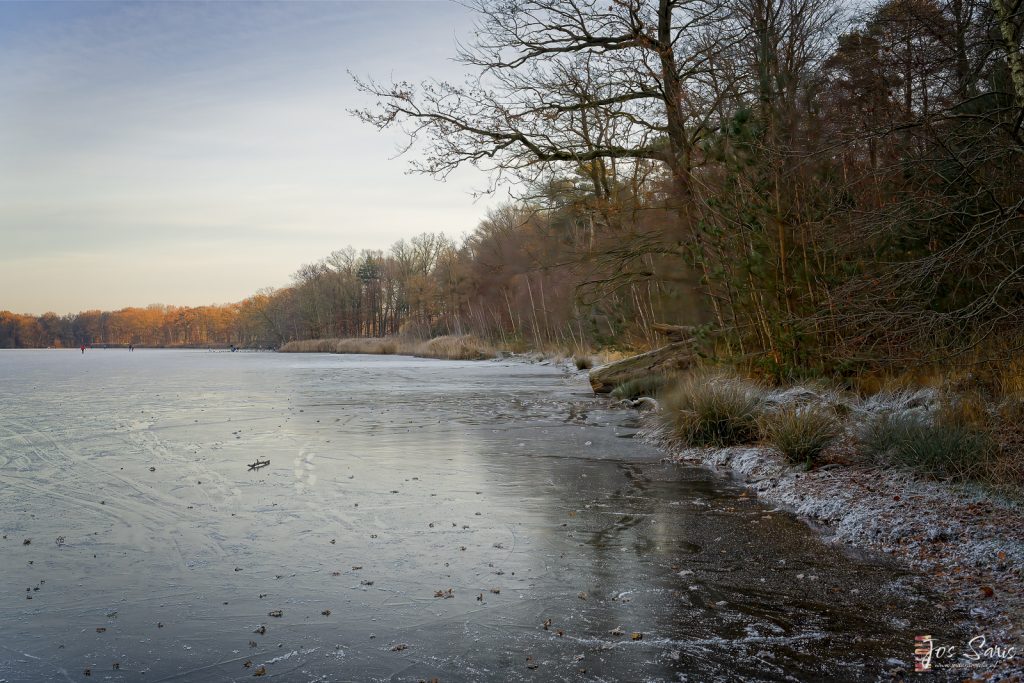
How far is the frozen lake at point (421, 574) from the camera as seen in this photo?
4.11 metres

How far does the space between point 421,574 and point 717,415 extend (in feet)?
20.6

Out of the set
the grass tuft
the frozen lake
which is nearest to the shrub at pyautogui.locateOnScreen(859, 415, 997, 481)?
the frozen lake

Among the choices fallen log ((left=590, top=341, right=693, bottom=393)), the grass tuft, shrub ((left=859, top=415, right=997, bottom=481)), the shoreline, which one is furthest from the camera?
the grass tuft

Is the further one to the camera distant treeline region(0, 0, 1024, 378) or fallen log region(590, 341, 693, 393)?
fallen log region(590, 341, 693, 393)

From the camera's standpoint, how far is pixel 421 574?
562 cm

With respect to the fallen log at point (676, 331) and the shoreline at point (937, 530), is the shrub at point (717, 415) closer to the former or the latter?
the shoreline at point (937, 530)

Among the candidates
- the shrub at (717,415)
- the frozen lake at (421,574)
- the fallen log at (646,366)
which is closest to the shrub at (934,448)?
the frozen lake at (421,574)

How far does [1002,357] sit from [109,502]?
10000 millimetres

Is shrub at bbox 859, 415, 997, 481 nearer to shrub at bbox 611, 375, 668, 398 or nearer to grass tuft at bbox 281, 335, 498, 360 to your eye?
shrub at bbox 611, 375, 668, 398

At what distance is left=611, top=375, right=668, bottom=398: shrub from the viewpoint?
57.5 feet

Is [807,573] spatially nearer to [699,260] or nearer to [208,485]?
[208,485]

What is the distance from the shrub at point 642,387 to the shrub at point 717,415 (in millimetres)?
5674
